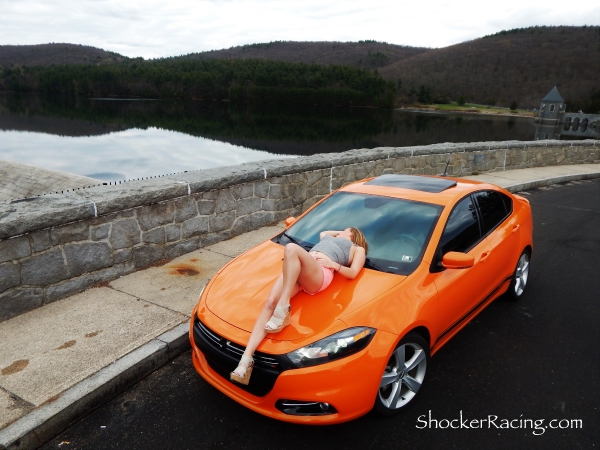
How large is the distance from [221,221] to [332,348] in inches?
162

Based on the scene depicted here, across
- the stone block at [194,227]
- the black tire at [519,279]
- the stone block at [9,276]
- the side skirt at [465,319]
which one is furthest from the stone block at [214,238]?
the black tire at [519,279]

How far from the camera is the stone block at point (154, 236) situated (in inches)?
214

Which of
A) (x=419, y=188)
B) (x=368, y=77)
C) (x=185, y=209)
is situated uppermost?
(x=368, y=77)

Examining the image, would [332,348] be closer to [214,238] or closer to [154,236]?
[154,236]

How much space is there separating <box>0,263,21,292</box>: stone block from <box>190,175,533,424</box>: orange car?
2059mm

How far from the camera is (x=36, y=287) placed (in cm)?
434

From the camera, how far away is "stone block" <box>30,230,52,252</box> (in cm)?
427

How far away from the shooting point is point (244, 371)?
2727mm

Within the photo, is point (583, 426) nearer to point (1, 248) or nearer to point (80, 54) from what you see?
point (1, 248)

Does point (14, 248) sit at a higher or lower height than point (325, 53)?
lower

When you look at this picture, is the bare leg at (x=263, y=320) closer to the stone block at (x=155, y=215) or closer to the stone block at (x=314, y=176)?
the stone block at (x=155, y=215)

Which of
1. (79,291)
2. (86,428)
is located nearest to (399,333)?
(86,428)

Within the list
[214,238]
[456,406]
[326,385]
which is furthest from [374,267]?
[214,238]

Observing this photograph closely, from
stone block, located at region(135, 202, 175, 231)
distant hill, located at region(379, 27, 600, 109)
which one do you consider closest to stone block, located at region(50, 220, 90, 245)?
stone block, located at region(135, 202, 175, 231)
